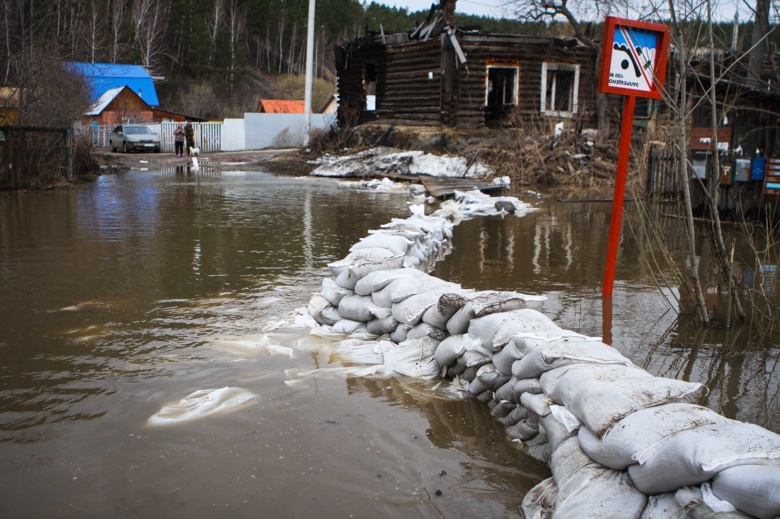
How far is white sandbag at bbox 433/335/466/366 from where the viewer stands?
12.4 feet

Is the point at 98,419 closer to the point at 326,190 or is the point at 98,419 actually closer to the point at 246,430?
the point at 246,430

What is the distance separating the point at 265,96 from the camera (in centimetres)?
5803

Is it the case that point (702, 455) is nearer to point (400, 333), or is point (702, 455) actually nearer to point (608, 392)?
point (608, 392)

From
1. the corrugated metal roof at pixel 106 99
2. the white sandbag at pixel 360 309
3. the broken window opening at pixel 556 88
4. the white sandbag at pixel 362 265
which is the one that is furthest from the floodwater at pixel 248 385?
the corrugated metal roof at pixel 106 99

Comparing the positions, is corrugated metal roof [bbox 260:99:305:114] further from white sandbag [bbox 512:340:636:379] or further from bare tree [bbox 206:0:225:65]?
white sandbag [bbox 512:340:636:379]

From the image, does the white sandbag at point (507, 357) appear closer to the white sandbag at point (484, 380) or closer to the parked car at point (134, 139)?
the white sandbag at point (484, 380)

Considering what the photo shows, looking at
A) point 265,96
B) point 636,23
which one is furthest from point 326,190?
point 265,96

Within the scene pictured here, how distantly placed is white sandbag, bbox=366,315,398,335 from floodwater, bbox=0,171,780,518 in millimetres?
357

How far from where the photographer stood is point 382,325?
4.60m

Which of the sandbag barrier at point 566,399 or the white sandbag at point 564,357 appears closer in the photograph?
the sandbag barrier at point 566,399

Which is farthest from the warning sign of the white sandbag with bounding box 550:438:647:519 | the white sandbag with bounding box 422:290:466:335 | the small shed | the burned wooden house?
the small shed

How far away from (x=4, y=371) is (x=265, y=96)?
56.5 metres

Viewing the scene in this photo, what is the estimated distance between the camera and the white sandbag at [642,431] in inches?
89.0

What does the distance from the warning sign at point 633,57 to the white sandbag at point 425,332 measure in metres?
2.01
